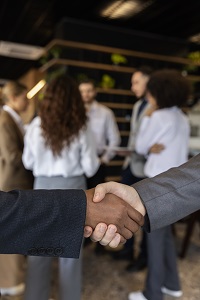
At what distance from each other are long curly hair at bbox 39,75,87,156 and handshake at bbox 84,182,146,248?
2.53 ft

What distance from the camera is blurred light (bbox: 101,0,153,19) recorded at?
5.26 m

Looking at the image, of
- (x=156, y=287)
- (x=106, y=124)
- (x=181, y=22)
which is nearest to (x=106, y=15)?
(x=181, y=22)

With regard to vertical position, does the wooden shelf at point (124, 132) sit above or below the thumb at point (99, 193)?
below

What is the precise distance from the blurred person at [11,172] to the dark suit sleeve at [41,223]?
129 centimetres

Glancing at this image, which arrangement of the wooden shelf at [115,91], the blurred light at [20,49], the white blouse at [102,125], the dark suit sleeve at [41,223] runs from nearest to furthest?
the dark suit sleeve at [41,223] → the white blouse at [102,125] → the wooden shelf at [115,91] → the blurred light at [20,49]

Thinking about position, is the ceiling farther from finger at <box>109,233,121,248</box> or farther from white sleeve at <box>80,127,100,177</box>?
finger at <box>109,233,121,248</box>

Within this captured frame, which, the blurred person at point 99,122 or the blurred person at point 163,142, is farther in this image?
the blurred person at point 99,122

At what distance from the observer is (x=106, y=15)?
5.77 meters

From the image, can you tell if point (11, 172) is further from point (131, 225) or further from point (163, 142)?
point (131, 225)

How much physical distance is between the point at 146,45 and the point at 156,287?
5.21 meters

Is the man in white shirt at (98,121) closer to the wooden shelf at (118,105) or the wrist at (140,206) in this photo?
the wrist at (140,206)

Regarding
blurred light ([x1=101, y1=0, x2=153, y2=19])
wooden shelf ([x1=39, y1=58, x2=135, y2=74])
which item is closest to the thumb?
wooden shelf ([x1=39, y1=58, x2=135, y2=74])

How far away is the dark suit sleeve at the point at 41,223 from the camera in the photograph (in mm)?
966

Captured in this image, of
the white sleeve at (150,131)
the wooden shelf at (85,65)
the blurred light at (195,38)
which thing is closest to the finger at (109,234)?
the white sleeve at (150,131)
